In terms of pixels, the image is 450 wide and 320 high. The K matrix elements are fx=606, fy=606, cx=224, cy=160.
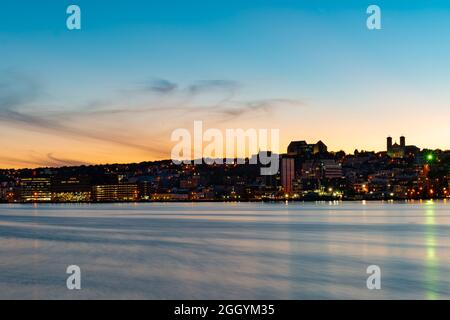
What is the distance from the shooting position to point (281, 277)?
20750 millimetres

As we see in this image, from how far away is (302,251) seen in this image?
2970 centimetres

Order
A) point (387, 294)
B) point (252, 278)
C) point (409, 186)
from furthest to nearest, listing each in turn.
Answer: point (409, 186) < point (252, 278) < point (387, 294)

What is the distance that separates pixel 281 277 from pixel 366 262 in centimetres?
A: 586

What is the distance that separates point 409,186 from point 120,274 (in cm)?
18516

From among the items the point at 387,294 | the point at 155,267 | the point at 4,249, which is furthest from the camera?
the point at 4,249

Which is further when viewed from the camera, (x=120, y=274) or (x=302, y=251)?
(x=302, y=251)

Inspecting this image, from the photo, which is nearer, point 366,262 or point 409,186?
point 366,262
